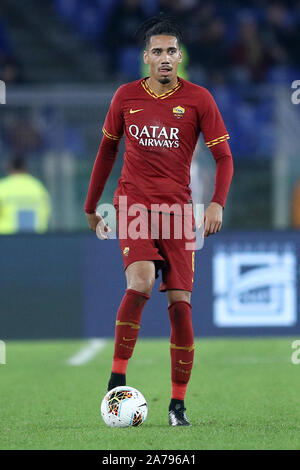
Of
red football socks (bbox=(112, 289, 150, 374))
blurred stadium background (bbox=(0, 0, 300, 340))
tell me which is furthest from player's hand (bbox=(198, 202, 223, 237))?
blurred stadium background (bbox=(0, 0, 300, 340))

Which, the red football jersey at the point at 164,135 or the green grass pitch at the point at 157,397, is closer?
the green grass pitch at the point at 157,397

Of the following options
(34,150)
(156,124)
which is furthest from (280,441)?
(34,150)

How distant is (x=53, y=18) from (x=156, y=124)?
13.0 m

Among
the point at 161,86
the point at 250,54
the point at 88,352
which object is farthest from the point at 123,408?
the point at 250,54

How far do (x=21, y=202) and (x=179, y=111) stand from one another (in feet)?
20.6

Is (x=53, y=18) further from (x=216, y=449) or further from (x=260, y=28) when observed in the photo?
(x=216, y=449)

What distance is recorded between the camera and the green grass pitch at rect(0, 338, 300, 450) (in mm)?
4707

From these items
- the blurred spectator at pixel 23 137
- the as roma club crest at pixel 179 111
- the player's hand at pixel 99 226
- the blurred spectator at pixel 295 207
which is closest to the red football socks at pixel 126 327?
the player's hand at pixel 99 226

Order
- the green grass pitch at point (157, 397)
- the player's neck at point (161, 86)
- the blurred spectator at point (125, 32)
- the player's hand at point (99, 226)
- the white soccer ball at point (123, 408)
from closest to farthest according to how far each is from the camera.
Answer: the green grass pitch at point (157, 397), the white soccer ball at point (123, 408), the player's neck at point (161, 86), the player's hand at point (99, 226), the blurred spectator at point (125, 32)

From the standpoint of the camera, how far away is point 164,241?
5.23m

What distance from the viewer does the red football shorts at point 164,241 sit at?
520 centimetres

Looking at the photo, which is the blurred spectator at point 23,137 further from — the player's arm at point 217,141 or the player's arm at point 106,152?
the player's arm at point 217,141

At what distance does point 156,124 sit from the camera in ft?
17.2

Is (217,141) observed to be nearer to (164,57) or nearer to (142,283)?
(164,57)
